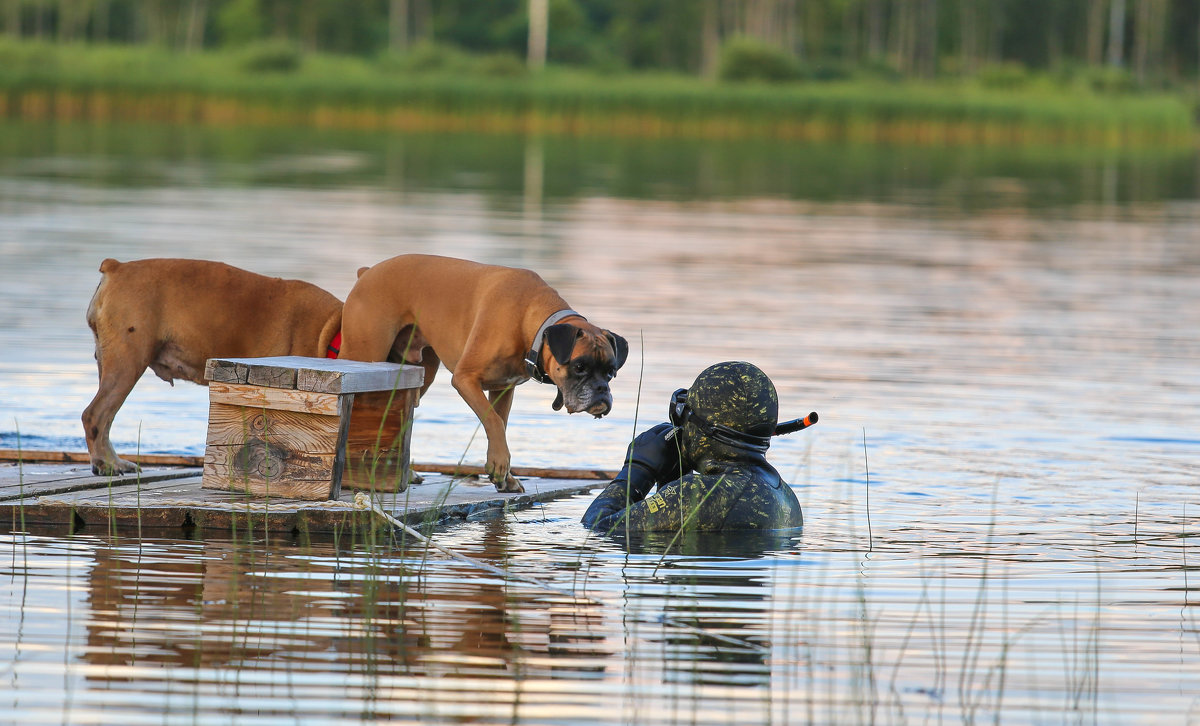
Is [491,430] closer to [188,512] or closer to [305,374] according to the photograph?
[305,374]

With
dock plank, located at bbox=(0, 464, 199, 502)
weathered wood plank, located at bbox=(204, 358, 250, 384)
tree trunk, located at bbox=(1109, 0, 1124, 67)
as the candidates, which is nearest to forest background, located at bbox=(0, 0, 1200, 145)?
tree trunk, located at bbox=(1109, 0, 1124, 67)

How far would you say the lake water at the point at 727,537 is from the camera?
538 centimetres

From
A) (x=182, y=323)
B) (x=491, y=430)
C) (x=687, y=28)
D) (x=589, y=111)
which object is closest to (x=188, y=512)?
(x=182, y=323)

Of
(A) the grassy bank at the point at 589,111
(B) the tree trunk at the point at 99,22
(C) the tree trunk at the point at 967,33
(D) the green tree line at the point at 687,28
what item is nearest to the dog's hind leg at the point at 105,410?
(A) the grassy bank at the point at 589,111

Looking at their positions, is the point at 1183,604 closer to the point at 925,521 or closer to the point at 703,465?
the point at 925,521

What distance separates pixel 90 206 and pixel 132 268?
18.2 metres

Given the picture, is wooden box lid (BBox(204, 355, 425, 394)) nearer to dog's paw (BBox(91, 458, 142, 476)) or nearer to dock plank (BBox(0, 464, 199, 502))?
dock plank (BBox(0, 464, 199, 502))

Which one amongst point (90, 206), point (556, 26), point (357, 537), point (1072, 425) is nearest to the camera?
point (357, 537)

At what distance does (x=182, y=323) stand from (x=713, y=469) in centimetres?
294

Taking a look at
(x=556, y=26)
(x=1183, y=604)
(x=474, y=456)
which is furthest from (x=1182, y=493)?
(x=556, y=26)

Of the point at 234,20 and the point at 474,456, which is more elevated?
the point at 234,20

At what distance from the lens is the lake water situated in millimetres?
5383

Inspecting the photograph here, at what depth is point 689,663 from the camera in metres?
5.71

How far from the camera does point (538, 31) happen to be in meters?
85.3
